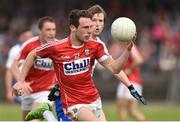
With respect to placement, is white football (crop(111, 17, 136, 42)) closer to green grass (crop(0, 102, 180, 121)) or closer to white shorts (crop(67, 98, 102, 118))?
white shorts (crop(67, 98, 102, 118))

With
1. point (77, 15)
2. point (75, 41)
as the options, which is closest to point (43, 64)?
point (75, 41)

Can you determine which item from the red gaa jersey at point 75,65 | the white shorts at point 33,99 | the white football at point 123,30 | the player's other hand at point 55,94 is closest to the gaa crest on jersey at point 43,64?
the white shorts at point 33,99

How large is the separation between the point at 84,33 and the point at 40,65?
2.84 meters

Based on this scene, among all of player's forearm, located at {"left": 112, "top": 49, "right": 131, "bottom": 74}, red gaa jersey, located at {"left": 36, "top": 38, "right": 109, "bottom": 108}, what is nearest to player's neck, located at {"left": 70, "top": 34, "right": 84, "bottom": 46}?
red gaa jersey, located at {"left": 36, "top": 38, "right": 109, "bottom": 108}

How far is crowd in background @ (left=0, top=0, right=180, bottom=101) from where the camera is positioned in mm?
25219

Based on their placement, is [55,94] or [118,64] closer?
[118,64]

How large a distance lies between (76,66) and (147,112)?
10745mm

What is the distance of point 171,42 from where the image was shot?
24.9 meters

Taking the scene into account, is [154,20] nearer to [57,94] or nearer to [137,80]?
[137,80]

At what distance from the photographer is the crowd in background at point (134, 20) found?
25.2 metres

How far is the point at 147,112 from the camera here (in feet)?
70.4

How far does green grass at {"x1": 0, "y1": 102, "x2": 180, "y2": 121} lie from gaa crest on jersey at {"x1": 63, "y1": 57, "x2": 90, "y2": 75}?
796 cm

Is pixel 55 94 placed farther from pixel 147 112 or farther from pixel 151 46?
pixel 151 46

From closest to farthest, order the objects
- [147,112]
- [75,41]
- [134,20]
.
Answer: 1. [75,41]
2. [147,112]
3. [134,20]
